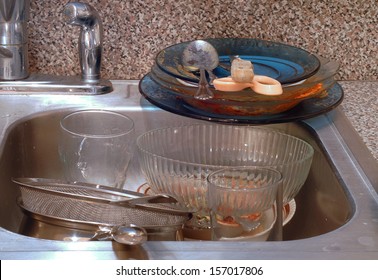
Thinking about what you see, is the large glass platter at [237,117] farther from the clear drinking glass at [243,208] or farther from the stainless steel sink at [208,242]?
the clear drinking glass at [243,208]

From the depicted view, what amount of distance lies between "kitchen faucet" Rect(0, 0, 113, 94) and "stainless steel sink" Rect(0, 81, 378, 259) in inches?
0.7

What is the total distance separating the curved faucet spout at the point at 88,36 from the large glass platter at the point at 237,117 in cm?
8

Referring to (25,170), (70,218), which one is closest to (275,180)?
(70,218)

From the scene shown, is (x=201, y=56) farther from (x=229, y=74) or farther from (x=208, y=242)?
(x=208, y=242)

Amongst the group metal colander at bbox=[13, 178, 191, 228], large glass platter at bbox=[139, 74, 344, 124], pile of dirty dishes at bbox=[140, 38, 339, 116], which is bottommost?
metal colander at bbox=[13, 178, 191, 228]

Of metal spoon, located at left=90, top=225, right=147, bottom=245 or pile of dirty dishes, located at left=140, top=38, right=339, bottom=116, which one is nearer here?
metal spoon, located at left=90, top=225, right=147, bottom=245

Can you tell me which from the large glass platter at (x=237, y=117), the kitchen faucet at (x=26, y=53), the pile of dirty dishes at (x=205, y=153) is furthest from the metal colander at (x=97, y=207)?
the kitchen faucet at (x=26, y=53)

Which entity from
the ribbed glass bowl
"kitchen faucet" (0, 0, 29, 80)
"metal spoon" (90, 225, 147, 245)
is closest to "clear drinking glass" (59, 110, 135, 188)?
the ribbed glass bowl

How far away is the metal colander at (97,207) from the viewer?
782 mm

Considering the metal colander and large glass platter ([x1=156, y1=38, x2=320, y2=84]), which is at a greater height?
large glass platter ([x1=156, y1=38, x2=320, y2=84])

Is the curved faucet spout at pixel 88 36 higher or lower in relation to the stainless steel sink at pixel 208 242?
higher

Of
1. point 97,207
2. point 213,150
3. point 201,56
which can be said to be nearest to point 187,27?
point 201,56

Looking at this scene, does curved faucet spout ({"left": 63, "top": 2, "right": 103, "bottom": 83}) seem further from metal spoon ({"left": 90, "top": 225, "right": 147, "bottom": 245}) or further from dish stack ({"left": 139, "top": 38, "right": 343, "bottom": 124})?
metal spoon ({"left": 90, "top": 225, "right": 147, "bottom": 245})

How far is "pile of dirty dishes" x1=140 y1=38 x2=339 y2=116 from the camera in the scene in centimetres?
90
